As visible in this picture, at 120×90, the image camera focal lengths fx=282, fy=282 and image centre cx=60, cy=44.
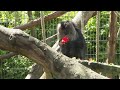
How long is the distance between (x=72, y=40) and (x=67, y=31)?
107 mm

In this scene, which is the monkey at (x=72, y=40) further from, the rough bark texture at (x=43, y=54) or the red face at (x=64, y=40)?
the rough bark texture at (x=43, y=54)

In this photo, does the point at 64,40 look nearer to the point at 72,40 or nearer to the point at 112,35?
the point at 72,40

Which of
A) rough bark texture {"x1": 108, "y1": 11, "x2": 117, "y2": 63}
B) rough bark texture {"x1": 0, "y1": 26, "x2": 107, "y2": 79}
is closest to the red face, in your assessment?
rough bark texture {"x1": 108, "y1": 11, "x2": 117, "y2": 63}

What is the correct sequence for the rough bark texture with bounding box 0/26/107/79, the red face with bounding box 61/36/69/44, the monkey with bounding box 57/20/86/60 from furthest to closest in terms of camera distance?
1. the monkey with bounding box 57/20/86/60
2. the red face with bounding box 61/36/69/44
3. the rough bark texture with bounding box 0/26/107/79

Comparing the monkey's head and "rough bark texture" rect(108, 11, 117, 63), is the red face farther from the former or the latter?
"rough bark texture" rect(108, 11, 117, 63)

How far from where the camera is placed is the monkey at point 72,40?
252cm

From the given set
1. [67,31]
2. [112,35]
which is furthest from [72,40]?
[112,35]

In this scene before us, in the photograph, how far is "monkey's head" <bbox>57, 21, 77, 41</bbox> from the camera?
2.53 metres

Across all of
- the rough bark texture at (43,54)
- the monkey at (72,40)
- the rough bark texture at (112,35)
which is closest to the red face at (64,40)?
the monkey at (72,40)

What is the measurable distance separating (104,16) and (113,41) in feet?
6.23

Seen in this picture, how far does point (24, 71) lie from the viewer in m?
3.81

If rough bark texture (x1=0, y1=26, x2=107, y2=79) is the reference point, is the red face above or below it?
below
